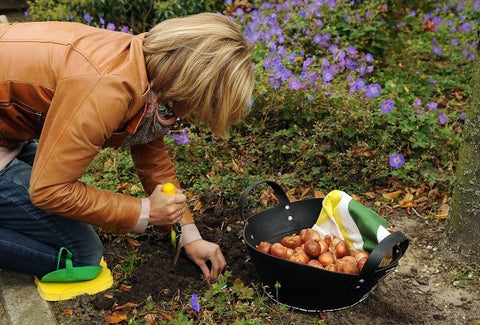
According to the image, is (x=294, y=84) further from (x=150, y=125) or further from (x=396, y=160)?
(x=150, y=125)

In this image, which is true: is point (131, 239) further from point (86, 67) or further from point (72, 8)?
point (72, 8)

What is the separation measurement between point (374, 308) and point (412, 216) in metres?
0.87

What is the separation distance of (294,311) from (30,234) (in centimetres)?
119

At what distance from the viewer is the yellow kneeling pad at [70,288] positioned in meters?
2.76

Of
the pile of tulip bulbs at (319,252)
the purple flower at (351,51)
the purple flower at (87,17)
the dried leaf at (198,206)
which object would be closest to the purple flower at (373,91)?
the purple flower at (351,51)

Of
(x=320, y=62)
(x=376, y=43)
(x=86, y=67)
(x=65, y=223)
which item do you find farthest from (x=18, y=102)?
(x=376, y=43)

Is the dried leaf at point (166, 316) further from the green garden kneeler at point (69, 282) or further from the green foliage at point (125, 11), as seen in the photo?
the green foliage at point (125, 11)

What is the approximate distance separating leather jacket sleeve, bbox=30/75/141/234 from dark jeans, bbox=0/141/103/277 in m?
0.39

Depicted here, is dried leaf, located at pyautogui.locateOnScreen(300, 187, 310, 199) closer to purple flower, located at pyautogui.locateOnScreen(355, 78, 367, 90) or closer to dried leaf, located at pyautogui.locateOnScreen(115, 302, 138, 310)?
purple flower, located at pyautogui.locateOnScreen(355, 78, 367, 90)

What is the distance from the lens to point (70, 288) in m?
2.81

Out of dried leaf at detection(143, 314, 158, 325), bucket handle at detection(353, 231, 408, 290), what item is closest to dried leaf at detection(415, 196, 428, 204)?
bucket handle at detection(353, 231, 408, 290)

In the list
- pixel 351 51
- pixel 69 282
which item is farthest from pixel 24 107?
pixel 351 51

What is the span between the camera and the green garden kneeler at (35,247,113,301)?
9.10 feet

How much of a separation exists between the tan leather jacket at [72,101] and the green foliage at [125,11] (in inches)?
122
